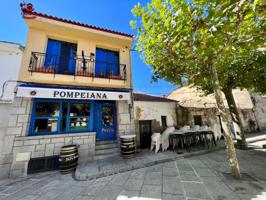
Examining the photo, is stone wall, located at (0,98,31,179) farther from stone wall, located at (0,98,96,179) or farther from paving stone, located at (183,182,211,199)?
paving stone, located at (183,182,211,199)

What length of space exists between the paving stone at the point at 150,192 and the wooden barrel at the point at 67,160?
3.13 metres

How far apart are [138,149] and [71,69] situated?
5861mm

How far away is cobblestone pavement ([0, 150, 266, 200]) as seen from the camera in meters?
3.16

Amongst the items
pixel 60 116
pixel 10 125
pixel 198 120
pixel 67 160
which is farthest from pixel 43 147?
pixel 198 120

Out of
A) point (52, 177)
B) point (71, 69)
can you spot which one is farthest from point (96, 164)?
point (71, 69)

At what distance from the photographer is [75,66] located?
6.57m

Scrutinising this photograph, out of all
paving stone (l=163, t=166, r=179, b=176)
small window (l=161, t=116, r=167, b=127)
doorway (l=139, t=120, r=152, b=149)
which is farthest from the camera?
small window (l=161, t=116, r=167, b=127)

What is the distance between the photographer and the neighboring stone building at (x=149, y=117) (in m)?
7.56

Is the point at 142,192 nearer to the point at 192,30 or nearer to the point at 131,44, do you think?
the point at 192,30

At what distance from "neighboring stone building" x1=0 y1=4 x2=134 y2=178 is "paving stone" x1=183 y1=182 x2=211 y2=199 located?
3.73 meters

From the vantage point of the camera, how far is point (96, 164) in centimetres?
529

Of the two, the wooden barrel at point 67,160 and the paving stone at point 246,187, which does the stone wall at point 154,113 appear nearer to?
the wooden barrel at point 67,160

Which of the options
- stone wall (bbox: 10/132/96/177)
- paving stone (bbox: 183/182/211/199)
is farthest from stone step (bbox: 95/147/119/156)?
paving stone (bbox: 183/182/211/199)

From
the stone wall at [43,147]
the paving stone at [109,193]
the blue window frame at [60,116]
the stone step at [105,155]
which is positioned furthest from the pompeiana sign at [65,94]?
the paving stone at [109,193]
